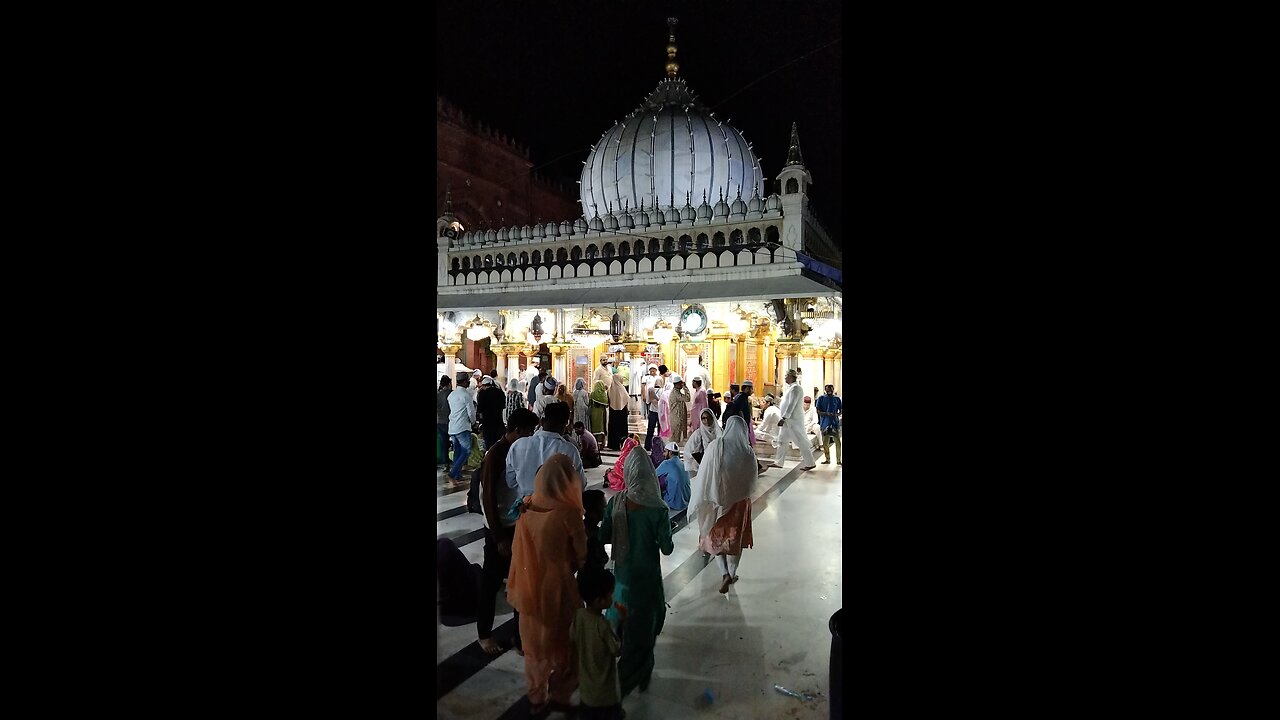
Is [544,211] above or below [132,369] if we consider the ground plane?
above

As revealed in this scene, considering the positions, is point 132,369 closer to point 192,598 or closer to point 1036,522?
point 192,598

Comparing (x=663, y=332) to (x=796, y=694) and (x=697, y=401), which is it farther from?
(x=796, y=694)

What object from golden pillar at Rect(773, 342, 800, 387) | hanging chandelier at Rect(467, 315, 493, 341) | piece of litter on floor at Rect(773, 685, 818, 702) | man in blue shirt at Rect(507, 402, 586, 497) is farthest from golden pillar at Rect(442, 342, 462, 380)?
piece of litter on floor at Rect(773, 685, 818, 702)

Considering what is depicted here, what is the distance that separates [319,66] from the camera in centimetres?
126

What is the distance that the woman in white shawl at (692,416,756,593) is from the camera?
4.75m

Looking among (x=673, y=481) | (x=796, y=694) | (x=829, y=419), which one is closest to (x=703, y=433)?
(x=673, y=481)

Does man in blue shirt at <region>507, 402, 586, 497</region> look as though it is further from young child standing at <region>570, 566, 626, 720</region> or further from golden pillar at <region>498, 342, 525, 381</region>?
golden pillar at <region>498, 342, 525, 381</region>

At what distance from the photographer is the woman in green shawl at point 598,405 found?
11383 millimetres

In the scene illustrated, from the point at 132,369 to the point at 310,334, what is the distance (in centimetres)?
30

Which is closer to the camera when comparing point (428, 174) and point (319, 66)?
point (319, 66)

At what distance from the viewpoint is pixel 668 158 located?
1479 centimetres

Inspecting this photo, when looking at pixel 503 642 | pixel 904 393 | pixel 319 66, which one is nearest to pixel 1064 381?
pixel 904 393

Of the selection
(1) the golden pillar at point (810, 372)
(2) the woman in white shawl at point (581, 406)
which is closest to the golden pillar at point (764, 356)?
(1) the golden pillar at point (810, 372)

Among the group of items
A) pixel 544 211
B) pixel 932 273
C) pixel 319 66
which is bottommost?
pixel 932 273
